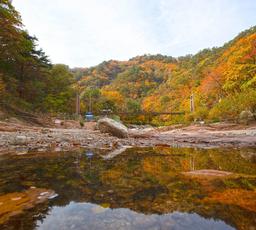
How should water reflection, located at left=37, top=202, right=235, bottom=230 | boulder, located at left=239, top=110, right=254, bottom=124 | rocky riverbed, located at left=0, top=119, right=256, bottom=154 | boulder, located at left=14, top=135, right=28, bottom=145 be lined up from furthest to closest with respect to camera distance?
boulder, located at left=239, top=110, right=254, bottom=124
boulder, located at left=14, top=135, right=28, bottom=145
rocky riverbed, located at left=0, top=119, right=256, bottom=154
water reflection, located at left=37, top=202, right=235, bottom=230

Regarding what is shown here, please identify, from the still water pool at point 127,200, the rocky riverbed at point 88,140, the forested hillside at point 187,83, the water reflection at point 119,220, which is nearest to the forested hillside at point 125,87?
the forested hillside at point 187,83

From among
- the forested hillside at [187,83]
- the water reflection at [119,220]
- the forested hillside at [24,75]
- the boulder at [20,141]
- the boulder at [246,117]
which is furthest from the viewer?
the forested hillside at [187,83]

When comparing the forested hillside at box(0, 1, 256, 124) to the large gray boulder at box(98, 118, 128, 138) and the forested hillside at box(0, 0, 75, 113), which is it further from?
the large gray boulder at box(98, 118, 128, 138)

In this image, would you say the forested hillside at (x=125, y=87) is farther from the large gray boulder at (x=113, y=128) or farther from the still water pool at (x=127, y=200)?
the still water pool at (x=127, y=200)

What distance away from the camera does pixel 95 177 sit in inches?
125

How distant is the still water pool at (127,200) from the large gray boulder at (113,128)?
7.84m

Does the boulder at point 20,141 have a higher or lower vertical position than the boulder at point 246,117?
lower

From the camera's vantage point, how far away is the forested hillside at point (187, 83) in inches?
902

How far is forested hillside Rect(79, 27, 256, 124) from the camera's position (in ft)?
75.2

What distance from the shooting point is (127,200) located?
222 centimetres

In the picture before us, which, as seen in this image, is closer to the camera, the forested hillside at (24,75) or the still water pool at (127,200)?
the still water pool at (127,200)

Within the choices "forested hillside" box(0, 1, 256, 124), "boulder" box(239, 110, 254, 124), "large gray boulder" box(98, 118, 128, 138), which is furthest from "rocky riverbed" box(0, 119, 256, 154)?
"forested hillside" box(0, 1, 256, 124)

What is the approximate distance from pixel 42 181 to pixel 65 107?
1258 inches

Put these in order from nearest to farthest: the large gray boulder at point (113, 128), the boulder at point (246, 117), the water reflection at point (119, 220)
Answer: the water reflection at point (119, 220) < the large gray boulder at point (113, 128) < the boulder at point (246, 117)
